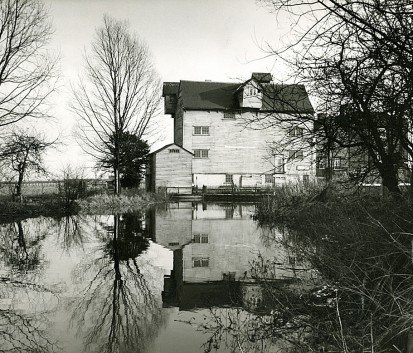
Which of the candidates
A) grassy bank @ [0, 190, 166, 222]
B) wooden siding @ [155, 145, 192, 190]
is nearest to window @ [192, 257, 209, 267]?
grassy bank @ [0, 190, 166, 222]

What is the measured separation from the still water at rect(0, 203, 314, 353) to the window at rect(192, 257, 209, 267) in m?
0.02

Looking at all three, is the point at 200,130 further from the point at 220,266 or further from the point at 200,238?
the point at 220,266

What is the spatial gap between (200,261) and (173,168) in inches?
1190

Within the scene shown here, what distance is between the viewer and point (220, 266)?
8719mm

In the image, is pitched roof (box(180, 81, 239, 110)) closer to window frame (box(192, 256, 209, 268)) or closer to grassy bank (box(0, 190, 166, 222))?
grassy bank (box(0, 190, 166, 222))

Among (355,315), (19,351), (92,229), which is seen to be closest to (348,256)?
(355,315)

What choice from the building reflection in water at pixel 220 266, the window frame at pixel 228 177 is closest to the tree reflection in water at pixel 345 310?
the building reflection in water at pixel 220 266

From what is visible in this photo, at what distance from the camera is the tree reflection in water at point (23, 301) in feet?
15.5

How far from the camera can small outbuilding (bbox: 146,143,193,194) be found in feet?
129

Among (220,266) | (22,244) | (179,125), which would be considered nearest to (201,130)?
(179,125)

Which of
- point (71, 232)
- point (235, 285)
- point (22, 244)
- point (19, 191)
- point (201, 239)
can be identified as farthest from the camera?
point (19, 191)

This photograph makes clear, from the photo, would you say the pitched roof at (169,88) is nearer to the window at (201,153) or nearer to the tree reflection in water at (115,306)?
the window at (201,153)

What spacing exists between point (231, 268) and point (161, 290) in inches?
77.6

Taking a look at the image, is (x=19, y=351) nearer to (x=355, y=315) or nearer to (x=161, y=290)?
(x=161, y=290)
